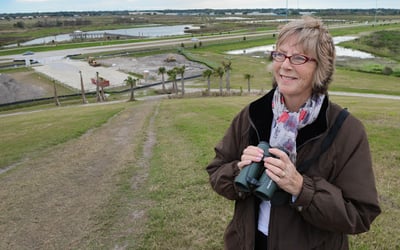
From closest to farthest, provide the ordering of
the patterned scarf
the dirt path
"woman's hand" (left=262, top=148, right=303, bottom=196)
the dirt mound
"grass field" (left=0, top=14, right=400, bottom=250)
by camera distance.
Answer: "woman's hand" (left=262, top=148, right=303, bottom=196) → the patterned scarf → "grass field" (left=0, top=14, right=400, bottom=250) → the dirt path → the dirt mound

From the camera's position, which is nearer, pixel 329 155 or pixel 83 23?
pixel 329 155

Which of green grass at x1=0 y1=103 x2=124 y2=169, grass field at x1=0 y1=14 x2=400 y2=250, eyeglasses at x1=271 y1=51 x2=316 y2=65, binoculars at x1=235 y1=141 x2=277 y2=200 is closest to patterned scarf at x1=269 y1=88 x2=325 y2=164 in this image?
binoculars at x1=235 y1=141 x2=277 y2=200

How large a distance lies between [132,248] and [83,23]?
148 meters

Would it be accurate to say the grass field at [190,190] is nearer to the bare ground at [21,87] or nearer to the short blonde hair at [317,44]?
the short blonde hair at [317,44]

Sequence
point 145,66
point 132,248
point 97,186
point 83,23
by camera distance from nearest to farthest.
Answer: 1. point 132,248
2. point 97,186
3. point 145,66
4. point 83,23

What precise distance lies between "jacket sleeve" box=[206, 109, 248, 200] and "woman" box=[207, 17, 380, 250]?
96mm

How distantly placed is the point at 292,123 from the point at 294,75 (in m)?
0.28

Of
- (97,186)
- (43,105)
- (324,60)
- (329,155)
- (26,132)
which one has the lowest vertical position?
(43,105)

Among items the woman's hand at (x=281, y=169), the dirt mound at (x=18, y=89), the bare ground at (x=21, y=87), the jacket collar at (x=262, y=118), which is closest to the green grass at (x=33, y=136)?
the jacket collar at (x=262, y=118)

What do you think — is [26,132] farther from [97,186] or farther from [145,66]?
[145,66]

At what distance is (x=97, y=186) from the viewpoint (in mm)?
8023

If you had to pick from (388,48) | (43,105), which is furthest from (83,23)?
(43,105)

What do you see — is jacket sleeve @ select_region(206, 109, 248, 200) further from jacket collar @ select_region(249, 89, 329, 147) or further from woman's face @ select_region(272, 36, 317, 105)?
woman's face @ select_region(272, 36, 317, 105)

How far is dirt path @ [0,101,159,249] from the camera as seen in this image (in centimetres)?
579
